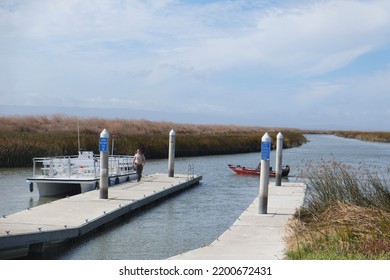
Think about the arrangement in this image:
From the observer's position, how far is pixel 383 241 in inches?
370

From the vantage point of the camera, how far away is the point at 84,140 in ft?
126

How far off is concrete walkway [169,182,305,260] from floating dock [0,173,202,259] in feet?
11.6

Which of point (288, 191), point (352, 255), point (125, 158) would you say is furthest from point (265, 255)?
point (125, 158)

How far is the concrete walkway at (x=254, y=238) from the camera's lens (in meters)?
10.7

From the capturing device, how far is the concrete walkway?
1066 centimetres

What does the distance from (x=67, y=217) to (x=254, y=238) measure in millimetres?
5219

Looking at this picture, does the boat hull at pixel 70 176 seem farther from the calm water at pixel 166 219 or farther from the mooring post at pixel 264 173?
the mooring post at pixel 264 173

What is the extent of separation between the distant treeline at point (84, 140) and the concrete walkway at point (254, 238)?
11.7 meters

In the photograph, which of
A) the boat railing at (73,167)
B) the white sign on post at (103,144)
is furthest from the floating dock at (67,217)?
the white sign on post at (103,144)

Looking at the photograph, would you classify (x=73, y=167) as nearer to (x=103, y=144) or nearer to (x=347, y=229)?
(x=103, y=144)

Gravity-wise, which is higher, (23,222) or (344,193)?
(344,193)

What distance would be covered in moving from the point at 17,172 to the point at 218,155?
75.7 ft
